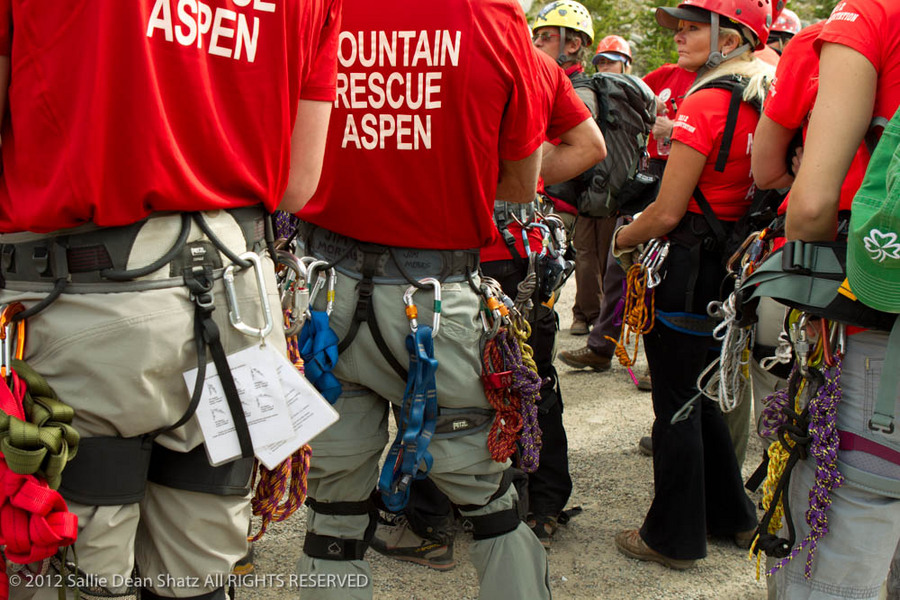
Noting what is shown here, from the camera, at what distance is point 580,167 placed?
3416 millimetres

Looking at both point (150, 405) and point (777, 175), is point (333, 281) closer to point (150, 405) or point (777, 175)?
point (150, 405)

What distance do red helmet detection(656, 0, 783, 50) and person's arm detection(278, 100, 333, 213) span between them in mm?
2120

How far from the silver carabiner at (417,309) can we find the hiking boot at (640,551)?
73.0 inches

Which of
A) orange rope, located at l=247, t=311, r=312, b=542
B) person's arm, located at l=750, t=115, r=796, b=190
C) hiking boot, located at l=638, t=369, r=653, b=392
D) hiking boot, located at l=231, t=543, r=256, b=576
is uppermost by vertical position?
person's arm, located at l=750, t=115, r=796, b=190

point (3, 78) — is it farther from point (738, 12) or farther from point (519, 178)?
point (738, 12)

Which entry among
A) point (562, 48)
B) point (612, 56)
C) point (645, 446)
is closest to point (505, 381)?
point (645, 446)

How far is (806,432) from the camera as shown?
2330 millimetres

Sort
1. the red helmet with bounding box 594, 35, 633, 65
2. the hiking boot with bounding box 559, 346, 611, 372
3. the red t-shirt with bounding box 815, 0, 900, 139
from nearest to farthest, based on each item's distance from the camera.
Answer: the red t-shirt with bounding box 815, 0, 900, 139, the hiking boot with bounding box 559, 346, 611, 372, the red helmet with bounding box 594, 35, 633, 65

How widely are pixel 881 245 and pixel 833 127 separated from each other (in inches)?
13.8

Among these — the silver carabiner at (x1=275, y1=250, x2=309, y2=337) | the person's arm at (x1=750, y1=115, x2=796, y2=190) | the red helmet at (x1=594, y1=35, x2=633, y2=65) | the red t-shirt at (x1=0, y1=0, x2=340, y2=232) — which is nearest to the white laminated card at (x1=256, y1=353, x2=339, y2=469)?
the silver carabiner at (x1=275, y1=250, x2=309, y2=337)

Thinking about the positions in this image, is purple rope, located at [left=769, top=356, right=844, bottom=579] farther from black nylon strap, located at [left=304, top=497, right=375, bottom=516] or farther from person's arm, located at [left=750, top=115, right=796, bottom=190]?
black nylon strap, located at [left=304, top=497, right=375, bottom=516]

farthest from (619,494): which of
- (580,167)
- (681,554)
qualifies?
(580,167)

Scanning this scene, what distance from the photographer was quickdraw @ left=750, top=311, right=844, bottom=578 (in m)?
2.26

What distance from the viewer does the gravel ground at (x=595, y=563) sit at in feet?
11.9
